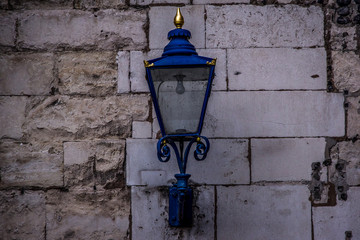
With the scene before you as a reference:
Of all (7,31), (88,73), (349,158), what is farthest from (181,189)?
(7,31)

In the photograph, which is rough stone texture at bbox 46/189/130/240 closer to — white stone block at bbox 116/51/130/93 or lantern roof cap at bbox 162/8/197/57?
white stone block at bbox 116/51/130/93

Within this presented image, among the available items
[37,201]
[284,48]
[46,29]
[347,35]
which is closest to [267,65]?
[284,48]

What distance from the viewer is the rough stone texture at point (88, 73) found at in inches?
127

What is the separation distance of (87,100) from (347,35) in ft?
6.57

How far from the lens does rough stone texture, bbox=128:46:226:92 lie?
3.19 metres

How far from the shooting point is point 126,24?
10.7 feet

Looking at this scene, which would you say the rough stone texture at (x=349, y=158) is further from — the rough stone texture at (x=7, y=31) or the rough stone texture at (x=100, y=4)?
the rough stone texture at (x=7, y=31)

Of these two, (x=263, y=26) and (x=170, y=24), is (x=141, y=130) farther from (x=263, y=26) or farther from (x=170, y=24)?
(x=263, y=26)

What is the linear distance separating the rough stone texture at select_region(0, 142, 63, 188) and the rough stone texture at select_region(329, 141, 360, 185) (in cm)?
199

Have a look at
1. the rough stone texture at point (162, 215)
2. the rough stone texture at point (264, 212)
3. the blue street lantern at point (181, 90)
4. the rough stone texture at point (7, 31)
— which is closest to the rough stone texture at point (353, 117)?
the rough stone texture at point (264, 212)

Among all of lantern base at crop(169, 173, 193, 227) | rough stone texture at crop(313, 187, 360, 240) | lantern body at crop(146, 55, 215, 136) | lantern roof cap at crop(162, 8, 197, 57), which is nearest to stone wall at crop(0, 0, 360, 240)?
rough stone texture at crop(313, 187, 360, 240)

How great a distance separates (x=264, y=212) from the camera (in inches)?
121

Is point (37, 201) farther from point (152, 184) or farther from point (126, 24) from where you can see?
point (126, 24)

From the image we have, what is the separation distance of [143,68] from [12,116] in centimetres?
103
